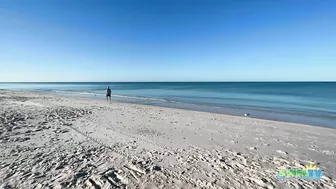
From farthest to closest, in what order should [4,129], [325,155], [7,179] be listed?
[4,129] → [325,155] → [7,179]

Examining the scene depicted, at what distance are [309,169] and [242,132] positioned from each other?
12.1ft

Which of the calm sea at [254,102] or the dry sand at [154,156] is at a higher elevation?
the dry sand at [154,156]

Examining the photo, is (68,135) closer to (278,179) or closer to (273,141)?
(278,179)

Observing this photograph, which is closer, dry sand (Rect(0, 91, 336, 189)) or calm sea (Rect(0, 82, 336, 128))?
dry sand (Rect(0, 91, 336, 189))

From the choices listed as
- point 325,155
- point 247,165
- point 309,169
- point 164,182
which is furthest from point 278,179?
point 325,155

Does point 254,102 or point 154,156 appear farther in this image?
point 254,102

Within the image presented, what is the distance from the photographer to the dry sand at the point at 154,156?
12.5 feet

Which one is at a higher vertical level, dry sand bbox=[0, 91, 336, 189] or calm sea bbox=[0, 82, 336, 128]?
dry sand bbox=[0, 91, 336, 189]

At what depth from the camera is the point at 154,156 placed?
520 centimetres

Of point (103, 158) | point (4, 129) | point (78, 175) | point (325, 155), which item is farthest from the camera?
point (4, 129)

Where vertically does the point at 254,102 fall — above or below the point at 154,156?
below

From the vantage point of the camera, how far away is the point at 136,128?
8594mm

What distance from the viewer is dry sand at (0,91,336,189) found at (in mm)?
3803

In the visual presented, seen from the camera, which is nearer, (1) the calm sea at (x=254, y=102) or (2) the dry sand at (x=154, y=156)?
(2) the dry sand at (x=154, y=156)
